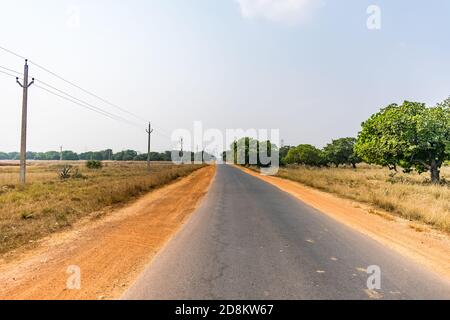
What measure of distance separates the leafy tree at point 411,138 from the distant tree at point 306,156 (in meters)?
36.8

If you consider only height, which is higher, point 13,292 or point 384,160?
point 384,160

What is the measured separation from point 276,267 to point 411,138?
989 inches

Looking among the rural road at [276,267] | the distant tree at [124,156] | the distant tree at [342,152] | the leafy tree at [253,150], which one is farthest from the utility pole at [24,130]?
the distant tree at [124,156]

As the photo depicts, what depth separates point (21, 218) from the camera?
9.75 meters

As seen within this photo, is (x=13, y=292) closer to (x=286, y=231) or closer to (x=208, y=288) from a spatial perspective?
(x=208, y=288)

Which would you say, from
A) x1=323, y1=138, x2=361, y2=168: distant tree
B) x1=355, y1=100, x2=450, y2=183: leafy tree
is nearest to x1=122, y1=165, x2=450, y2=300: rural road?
x1=355, y1=100, x2=450, y2=183: leafy tree

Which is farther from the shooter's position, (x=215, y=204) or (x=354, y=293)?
(x=215, y=204)

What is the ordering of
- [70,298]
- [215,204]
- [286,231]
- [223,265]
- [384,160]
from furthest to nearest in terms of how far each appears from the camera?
[384,160], [215,204], [286,231], [223,265], [70,298]

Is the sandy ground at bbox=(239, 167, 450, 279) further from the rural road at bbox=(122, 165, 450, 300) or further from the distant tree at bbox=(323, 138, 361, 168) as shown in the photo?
the distant tree at bbox=(323, 138, 361, 168)

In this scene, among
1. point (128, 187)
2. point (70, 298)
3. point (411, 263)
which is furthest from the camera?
point (128, 187)

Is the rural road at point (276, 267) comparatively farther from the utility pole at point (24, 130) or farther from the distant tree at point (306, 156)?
the distant tree at point (306, 156)

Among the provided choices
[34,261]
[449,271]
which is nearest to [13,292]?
[34,261]

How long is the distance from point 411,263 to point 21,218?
10567mm

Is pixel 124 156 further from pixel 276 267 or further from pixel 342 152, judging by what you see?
pixel 276 267
